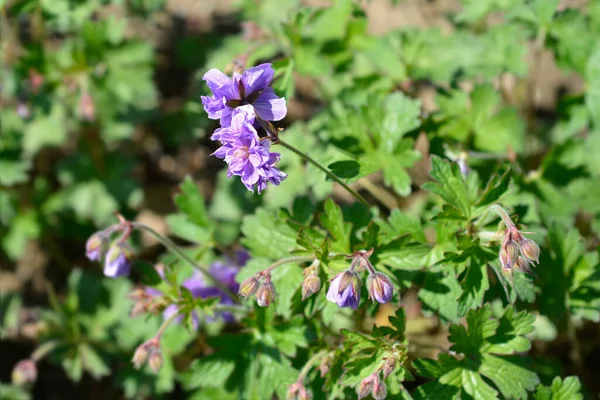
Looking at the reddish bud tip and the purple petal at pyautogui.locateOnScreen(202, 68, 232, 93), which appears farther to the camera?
the reddish bud tip

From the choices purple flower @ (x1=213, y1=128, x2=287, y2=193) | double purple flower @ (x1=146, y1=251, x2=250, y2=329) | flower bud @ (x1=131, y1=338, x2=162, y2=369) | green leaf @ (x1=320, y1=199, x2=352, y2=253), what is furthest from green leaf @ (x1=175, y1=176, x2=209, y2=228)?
purple flower @ (x1=213, y1=128, x2=287, y2=193)

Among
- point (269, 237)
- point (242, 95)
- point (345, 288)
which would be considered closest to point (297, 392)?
point (345, 288)

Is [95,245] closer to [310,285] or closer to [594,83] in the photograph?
[310,285]

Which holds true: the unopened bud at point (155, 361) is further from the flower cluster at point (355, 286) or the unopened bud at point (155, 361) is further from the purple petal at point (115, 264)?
the flower cluster at point (355, 286)

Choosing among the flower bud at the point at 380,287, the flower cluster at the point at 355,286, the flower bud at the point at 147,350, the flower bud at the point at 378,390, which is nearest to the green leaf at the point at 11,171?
the flower bud at the point at 147,350

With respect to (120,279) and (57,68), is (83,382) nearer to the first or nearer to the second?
(120,279)

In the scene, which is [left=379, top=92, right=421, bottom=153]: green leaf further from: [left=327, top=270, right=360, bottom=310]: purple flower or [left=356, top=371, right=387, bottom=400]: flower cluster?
[left=356, top=371, right=387, bottom=400]: flower cluster

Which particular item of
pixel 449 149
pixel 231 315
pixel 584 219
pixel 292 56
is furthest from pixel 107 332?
pixel 584 219
